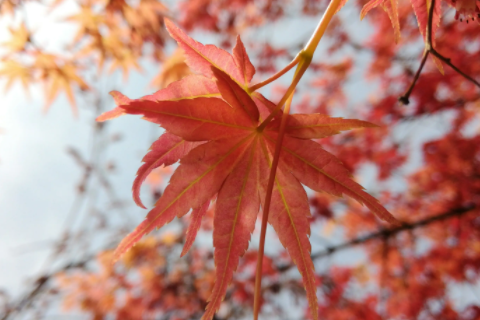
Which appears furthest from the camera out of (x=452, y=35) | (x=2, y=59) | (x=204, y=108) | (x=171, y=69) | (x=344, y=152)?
(x=344, y=152)

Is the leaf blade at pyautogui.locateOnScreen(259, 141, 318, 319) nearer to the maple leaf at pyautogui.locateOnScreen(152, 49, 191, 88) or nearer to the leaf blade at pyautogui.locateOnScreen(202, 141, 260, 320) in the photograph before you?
the leaf blade at pyautogui.locateOnScreen(202, 141, 260, 320)

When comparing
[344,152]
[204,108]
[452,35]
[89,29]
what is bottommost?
[204,108]

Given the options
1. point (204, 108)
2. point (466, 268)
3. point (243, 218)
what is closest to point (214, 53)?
point (204, 108)

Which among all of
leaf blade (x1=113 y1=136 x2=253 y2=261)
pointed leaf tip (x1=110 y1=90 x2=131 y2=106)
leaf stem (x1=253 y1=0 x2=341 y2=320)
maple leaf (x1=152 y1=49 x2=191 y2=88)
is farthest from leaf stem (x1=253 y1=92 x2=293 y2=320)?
maple leaf (x1=152 y1=49 x2=191 y2=88)

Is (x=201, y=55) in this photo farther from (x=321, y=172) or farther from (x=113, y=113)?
(x=321, y=172)

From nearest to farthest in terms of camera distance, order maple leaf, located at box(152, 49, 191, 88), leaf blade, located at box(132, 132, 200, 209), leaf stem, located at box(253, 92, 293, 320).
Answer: leaf stem, located at box(253, 92, 293, 320), leaf blade, located at box(132, 132, 200, 209), maple leaf, located at box(152, 49, 191, 88)

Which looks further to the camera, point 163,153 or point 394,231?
point 394,231

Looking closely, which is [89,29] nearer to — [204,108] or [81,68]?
[81,68]

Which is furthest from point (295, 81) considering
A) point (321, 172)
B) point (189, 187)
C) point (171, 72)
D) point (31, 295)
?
point (31, 295)
